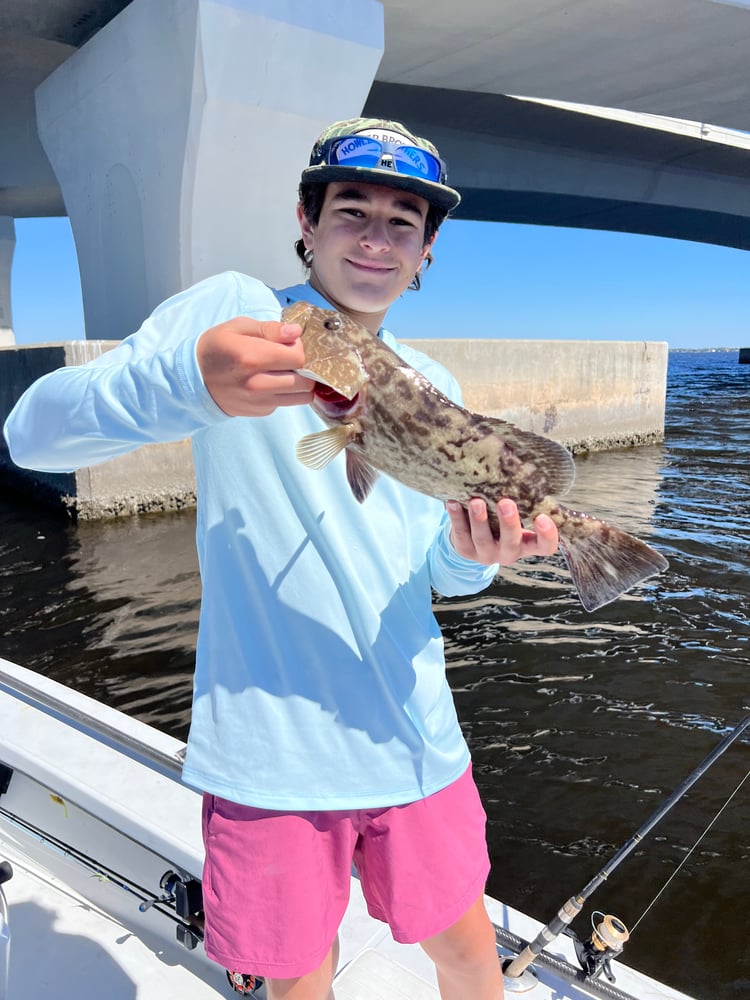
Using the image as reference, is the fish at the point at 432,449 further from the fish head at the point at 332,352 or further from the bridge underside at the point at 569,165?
the bridge underside at the point at 569,165

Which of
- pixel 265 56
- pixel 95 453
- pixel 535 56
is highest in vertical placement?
pixel 535 56

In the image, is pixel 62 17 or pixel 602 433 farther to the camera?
pixel 602 433

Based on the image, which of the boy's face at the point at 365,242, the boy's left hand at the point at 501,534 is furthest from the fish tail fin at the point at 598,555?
the boy's face at the point at 365,242

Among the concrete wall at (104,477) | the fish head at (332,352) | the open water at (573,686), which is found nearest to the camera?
the fish head at (332,352)

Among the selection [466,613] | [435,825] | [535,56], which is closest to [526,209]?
[535,56]

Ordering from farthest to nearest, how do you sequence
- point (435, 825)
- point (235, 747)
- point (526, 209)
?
1. point (526, 209)
2. point (435, 825)
3. point (235, 747)

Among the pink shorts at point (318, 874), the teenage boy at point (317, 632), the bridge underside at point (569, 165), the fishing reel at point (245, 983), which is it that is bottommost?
the fishing reel at point (245, 983)

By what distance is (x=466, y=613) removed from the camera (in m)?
9.34

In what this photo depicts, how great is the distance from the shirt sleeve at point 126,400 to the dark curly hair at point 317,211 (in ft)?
1.43

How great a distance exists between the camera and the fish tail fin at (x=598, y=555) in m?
2.18

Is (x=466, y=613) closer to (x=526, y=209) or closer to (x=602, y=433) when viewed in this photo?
(x=602, y=433)

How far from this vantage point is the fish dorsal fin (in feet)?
7.18

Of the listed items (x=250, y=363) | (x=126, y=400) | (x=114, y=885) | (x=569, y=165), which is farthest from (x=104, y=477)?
(x=569, y=165)

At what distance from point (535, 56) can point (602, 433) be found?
1075 centimetres
